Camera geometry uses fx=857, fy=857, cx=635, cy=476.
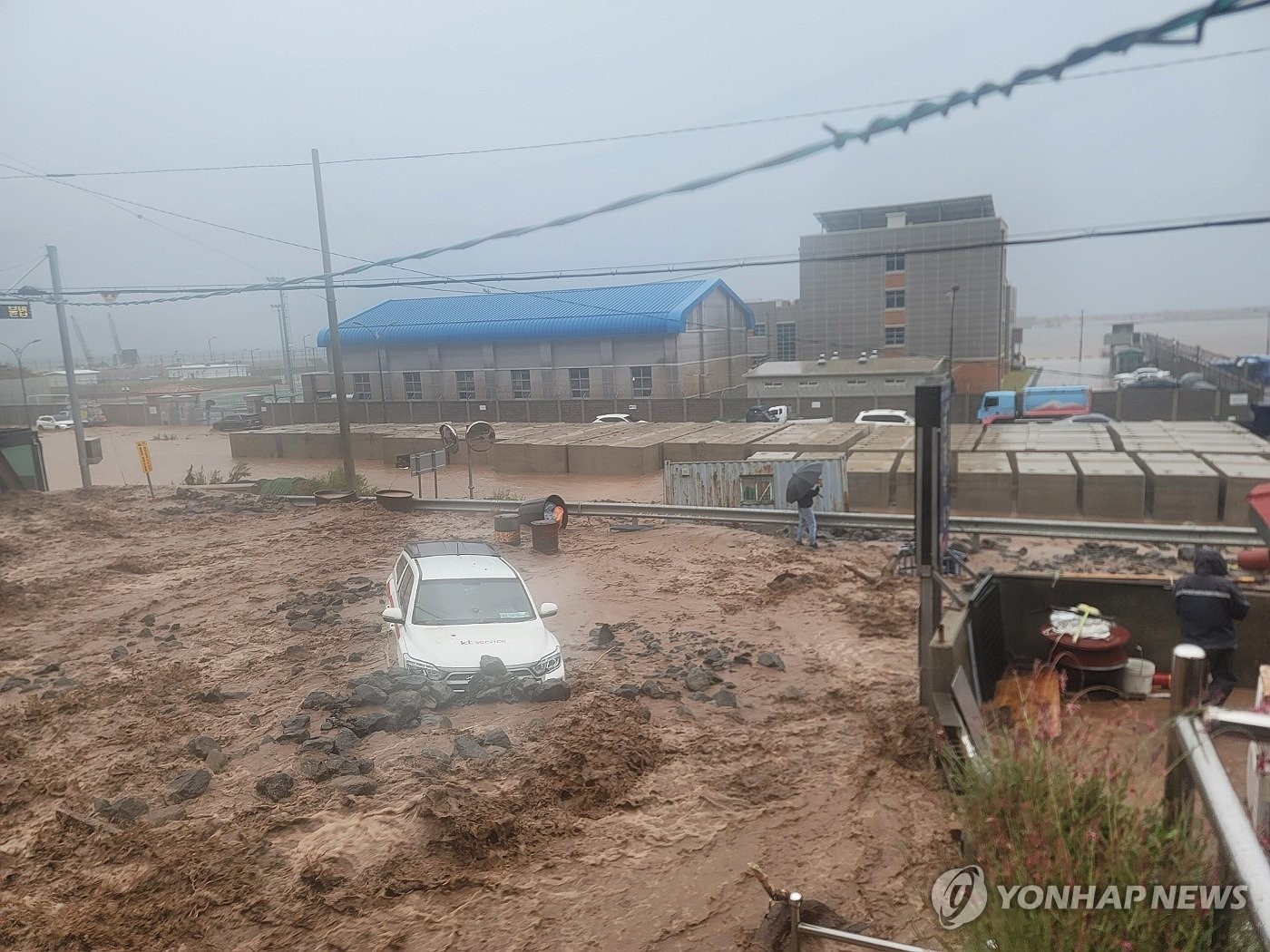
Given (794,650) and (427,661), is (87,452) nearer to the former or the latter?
(427,661)

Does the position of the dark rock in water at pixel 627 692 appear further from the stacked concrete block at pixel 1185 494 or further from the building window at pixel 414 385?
the building window at pixel 414 385

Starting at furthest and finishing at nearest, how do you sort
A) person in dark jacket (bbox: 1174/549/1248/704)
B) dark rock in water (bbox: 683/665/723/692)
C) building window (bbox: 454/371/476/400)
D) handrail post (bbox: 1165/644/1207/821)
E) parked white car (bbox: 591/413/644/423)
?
1. building window (bbox: 454/371/476/400)
2. parked white car (bbox: 591/413/644/423)
3. dark rock in water (bbox: 683/665/723/692)
4. person in dark jacket (bbox: 1174/549/1248/704)
5. handrail post (bbox: 1165/644/1207/821)

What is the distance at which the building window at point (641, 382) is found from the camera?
1902 inches

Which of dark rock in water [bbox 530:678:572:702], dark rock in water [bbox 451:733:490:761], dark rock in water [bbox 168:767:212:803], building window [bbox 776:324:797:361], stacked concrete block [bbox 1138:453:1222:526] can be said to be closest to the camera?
dark rock in water [bbox 168:767:212:803]

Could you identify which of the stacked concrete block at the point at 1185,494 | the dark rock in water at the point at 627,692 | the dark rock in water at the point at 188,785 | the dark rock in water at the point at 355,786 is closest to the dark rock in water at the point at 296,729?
the dark rock in water at the point at 188,785

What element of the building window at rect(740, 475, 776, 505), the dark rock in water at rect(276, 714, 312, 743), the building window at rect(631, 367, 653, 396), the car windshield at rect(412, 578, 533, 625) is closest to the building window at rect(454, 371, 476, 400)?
the building window at rect(631, 367, 653, 396)

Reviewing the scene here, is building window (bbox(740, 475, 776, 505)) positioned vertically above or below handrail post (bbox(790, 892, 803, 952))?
below

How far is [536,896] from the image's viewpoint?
6.26 meters

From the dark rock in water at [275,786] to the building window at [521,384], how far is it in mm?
44115

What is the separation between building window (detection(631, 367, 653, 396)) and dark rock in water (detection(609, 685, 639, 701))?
127 feet

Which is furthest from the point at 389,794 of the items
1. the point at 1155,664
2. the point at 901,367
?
the point at 901,367

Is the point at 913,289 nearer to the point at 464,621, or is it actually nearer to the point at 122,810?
the point at 464,621

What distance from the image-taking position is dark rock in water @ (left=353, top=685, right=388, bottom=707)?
391 inches

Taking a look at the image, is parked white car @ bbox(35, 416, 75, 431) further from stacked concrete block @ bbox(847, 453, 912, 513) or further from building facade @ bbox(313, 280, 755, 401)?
stacked concrete block @ bbox(847, 453, 912, 513)
